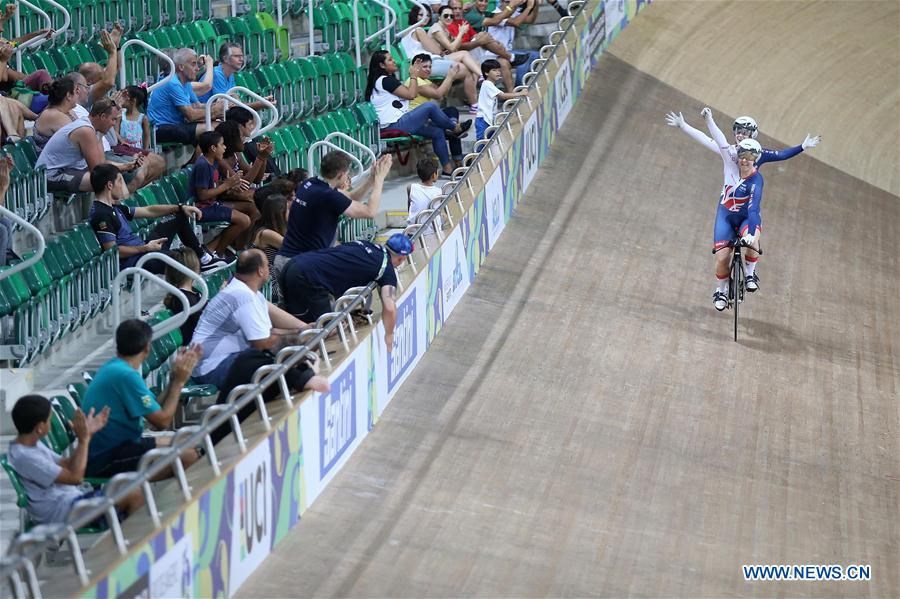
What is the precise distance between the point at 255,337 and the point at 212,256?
1.83m

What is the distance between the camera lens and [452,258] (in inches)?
377

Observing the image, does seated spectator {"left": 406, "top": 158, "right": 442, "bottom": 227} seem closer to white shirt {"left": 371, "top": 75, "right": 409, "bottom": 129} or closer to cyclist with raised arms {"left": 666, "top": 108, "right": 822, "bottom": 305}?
cyclist with raised arms {"left": 666, "top": 108, "right": 822, "bottom": 305}

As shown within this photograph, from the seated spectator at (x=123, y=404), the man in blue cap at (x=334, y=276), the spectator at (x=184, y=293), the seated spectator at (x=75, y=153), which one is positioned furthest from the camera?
the seated spectator at (x=75, y=153)

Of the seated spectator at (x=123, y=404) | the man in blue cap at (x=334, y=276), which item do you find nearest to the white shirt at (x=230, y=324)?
the man in blue cap at (x=334, y=276)

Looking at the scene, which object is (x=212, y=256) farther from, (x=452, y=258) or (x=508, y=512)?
(x=508, y=512)

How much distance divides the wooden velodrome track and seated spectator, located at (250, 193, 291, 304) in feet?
3.85

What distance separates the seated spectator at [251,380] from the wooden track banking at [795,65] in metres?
9.19

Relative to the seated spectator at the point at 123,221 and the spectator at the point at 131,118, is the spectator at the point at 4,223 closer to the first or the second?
the seated spectator at the point at 123,221

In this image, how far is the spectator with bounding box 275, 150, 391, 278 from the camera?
25.1ft

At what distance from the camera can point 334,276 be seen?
300 inches

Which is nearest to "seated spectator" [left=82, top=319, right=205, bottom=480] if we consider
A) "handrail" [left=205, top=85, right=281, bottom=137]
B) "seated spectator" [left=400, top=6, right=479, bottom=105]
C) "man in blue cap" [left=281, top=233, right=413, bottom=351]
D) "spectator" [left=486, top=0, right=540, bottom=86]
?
"man in blue cap" [left=281, top=233, right=413, bottom=351]

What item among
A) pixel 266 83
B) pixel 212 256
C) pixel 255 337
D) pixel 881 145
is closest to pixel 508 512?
pixel 255 337

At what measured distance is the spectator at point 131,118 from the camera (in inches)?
362

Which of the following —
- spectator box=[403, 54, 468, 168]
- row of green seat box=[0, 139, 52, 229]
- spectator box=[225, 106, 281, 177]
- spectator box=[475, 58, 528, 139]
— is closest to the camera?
row of green seat box=[0, 139, 52, 229]
